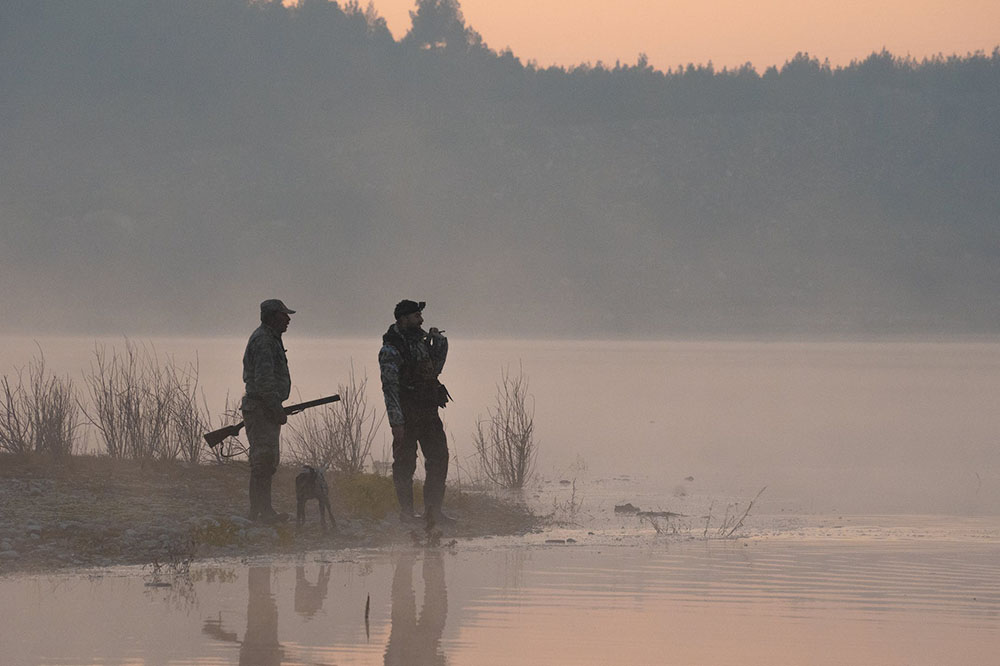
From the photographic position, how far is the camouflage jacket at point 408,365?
→ 12445 millimetres

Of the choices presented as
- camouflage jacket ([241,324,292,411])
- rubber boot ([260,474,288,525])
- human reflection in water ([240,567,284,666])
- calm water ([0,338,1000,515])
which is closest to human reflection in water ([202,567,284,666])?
human reflection in water ([240,567,284,666])

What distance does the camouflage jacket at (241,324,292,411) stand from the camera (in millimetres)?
12570

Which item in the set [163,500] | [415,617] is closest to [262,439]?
[163,500]

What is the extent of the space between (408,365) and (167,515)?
2415mm

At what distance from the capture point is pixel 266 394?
41.4ft

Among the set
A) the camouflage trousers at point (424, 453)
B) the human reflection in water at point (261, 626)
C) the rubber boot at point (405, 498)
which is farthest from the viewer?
the rubber boot at point (405, 498)

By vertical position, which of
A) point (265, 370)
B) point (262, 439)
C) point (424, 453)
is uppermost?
point (265, 370)

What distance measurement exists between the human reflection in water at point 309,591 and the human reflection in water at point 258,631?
0.57ft

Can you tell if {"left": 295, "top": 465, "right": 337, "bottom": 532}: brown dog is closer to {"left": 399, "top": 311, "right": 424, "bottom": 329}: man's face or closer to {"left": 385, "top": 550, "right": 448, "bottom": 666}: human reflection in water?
{"left": 385, "top": 550, "right": 448, "bottom": 666}: human reflection in water

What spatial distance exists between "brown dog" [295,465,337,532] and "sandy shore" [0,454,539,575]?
0.38 feet

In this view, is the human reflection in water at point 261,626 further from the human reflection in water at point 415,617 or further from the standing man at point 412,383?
the standing man at point 412,383

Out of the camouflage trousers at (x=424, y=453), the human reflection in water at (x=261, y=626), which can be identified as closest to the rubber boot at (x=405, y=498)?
the camouflage trousers at (x=424, y=453)

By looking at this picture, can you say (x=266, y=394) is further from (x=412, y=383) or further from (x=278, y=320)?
(x=412, y=383)

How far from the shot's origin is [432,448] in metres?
12.8
